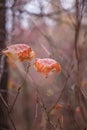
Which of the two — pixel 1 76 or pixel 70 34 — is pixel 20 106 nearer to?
pixel 1 76

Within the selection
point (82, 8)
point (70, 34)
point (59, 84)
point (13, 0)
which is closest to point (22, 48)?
point (82, 8)

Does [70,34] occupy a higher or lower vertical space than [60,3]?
lower

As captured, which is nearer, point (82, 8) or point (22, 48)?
point (22, 48)

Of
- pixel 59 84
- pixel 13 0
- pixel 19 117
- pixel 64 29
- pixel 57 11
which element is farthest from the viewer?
pixel 64 29

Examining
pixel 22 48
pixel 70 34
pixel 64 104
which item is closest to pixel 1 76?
pixel 64 104

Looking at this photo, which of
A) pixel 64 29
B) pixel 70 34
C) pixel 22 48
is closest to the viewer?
pixel 22 48

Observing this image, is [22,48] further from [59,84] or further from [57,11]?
[59,84]

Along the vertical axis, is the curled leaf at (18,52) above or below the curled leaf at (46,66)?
above

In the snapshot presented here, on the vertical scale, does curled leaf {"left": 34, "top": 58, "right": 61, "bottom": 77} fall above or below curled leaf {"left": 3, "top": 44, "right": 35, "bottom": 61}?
below

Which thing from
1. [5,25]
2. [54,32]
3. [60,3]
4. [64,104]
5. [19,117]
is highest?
[60,3]

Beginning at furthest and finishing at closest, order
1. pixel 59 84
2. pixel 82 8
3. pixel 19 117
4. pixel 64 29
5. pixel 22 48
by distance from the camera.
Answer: pixel 64 29 < pixel 19 117 < pixel 59 84 < pixel 82 8 < pixel 22 48
